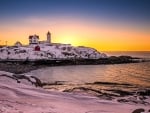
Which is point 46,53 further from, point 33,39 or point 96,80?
point 96,80

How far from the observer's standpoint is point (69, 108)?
756cm

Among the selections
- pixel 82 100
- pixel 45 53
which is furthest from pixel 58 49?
pixel 82 100

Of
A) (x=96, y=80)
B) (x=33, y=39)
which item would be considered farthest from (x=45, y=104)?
(x=33, y=39)

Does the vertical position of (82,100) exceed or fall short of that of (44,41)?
it falls short

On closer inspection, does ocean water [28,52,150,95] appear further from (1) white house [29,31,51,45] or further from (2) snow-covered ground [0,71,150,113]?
(1) white house [29,31,51,45]

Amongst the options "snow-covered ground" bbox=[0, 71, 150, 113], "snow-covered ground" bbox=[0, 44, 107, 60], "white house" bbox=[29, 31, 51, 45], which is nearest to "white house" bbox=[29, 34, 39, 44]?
"white house" bbox=[29, 31, 51, 45]

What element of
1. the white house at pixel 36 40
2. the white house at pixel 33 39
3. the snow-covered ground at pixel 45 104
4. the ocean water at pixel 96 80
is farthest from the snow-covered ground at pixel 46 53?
the snow-covered ground at pixel 45 104

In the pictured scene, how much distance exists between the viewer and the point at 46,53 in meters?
143

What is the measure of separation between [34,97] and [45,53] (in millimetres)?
135411

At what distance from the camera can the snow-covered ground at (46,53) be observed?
136m

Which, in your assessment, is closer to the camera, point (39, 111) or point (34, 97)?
point (39, 111)

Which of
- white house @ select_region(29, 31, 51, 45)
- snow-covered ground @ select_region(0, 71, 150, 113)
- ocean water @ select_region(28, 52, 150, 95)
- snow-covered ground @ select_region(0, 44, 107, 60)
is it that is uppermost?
white house @ select_region(29, 31, 51, 45)

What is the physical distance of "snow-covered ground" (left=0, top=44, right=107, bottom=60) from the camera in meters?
136

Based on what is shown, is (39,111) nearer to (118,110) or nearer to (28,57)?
(118,110)
